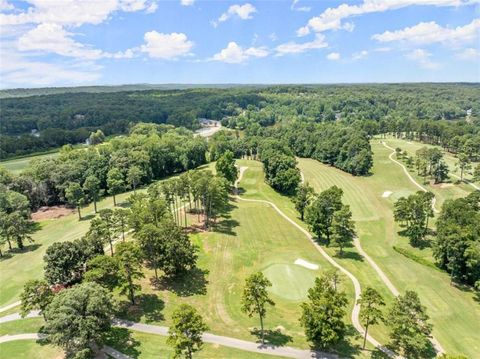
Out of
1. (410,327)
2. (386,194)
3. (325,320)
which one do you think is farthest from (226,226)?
(386,194)

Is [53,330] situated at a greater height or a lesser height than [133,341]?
greater

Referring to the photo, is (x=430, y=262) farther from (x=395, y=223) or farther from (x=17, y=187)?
(x=17, y=187)

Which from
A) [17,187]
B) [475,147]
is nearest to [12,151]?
[17,187]

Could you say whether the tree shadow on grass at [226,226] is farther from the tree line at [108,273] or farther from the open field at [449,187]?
the open field at [449,187]

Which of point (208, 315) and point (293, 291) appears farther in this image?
point (293, 291)

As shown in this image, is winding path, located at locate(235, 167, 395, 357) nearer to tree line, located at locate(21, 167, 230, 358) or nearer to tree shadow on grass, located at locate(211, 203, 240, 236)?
tree shadow on grass, located at locate(211, 203, 240, 236)

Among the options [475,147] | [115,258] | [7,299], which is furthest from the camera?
[475,147]

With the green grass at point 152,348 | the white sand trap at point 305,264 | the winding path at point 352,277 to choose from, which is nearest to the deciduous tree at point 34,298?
the green grass at point 152,348
